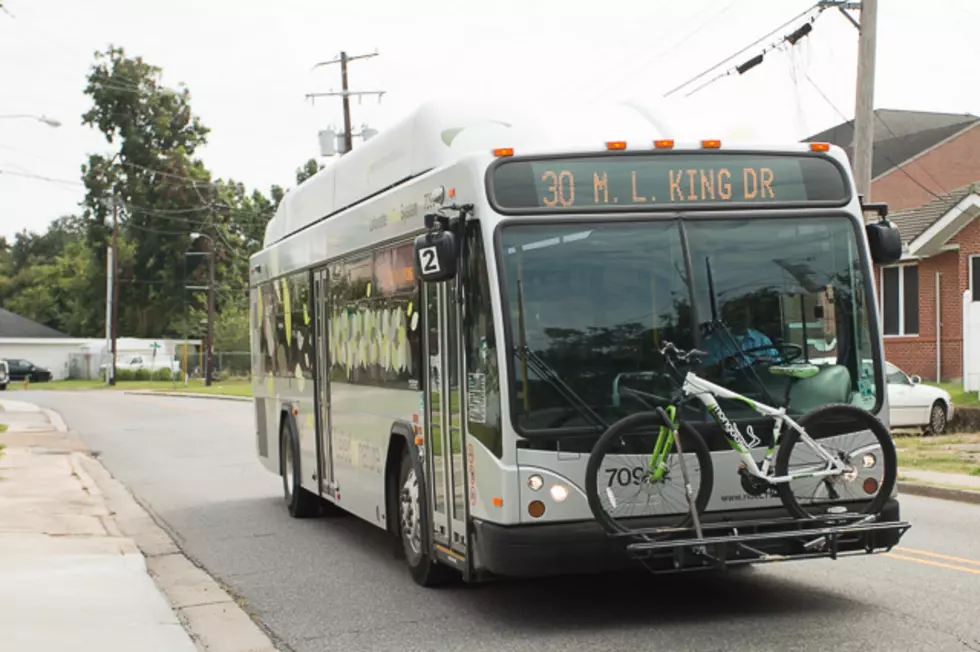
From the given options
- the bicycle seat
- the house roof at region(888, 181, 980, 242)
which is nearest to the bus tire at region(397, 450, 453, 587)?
the bicycle seat

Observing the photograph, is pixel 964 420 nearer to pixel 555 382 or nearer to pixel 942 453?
pixel 942 453

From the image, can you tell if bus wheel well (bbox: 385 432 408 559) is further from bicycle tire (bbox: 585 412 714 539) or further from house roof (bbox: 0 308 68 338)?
house roof (bbox: 0 308 68 338)

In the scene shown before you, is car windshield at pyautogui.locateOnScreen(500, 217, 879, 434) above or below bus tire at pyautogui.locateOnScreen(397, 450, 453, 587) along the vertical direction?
above

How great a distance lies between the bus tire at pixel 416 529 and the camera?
373 inches

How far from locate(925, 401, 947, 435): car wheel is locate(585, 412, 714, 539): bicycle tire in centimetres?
1834

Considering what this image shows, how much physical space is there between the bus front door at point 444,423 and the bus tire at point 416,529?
0.59ft

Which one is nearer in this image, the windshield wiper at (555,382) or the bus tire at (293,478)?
the windshield wiper at (555,382)

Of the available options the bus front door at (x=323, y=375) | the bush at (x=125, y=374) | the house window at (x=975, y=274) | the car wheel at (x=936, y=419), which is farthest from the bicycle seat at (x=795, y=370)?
the bush at (x=125, y=374)

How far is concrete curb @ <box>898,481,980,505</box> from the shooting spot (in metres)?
15.4

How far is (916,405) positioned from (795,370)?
17.6 meters

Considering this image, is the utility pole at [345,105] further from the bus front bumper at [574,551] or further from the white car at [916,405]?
the bus front bumper at [574,551]

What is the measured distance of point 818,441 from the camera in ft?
26.6

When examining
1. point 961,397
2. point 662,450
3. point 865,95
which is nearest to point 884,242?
point 662,450

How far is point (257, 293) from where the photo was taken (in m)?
16.3
